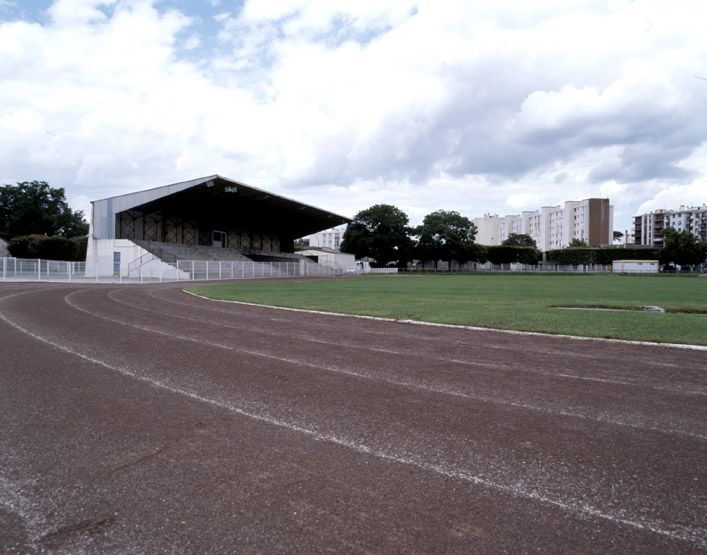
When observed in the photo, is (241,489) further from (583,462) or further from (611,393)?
(611,393)

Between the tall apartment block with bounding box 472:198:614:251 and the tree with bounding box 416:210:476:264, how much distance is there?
6483 centimetres

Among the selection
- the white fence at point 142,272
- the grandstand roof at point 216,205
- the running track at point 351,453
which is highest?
the grandstand roof at point 216,205

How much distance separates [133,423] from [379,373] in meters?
3.44

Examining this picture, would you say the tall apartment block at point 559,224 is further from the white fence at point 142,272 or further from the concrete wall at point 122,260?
the concrete wall at point 122,260

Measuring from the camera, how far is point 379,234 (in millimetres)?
90375

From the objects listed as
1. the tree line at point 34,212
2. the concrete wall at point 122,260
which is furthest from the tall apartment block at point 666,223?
the tree line at point 34,212

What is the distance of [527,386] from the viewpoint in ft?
20.4

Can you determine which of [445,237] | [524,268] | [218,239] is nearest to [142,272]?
[218,239]

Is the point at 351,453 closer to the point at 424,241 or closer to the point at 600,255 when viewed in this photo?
the point at 424,241

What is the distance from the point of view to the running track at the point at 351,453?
281cm

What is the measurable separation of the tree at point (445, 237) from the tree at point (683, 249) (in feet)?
125

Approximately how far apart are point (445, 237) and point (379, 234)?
1344 centimetres

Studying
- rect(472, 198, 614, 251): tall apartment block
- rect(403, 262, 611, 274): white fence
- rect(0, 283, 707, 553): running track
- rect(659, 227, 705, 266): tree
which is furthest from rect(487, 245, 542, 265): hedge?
rect(0, 283, 707, 553): running track

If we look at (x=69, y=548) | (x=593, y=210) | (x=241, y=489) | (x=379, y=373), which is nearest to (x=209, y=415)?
(x=241, y=489)
